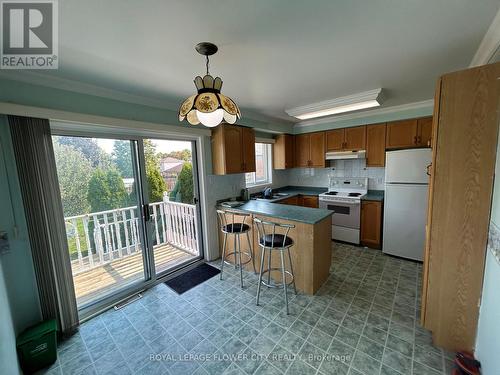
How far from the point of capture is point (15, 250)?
175 cm

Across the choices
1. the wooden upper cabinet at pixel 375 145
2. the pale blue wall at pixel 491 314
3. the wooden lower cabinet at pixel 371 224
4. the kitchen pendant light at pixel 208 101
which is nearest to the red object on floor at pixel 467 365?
the pale blue wall at pixel 491 314

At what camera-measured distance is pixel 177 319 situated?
7.09 ft

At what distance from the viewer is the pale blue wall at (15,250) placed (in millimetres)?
1682

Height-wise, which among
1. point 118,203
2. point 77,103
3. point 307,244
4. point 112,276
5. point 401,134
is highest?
point 77,103

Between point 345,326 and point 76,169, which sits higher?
point 76,169

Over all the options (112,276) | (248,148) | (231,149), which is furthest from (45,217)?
(248,148)

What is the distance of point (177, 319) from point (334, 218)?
314cm

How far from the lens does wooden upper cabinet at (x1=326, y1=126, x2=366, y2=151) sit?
152 inches

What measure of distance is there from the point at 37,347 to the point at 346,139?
490cm

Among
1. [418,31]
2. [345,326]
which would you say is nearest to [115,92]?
[418,31]

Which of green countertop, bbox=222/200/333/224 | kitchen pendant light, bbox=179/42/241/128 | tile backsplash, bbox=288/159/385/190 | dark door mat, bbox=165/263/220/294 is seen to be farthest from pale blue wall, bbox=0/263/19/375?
tile backsplash, bbox=288/159/385/190

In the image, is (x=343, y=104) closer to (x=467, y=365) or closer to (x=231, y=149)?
(x=231, y=149)

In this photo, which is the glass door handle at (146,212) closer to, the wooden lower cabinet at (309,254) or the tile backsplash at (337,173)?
the wooden lower cabinet at (309,254)

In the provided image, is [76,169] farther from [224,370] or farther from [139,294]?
[224,370]
